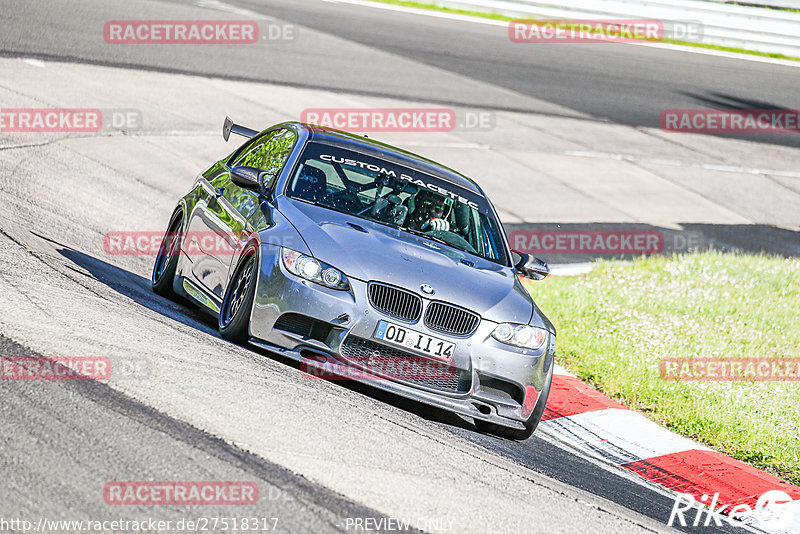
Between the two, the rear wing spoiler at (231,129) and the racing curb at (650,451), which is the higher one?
the rear wing spoiler at (231,129)

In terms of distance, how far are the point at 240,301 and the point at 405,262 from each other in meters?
1.08

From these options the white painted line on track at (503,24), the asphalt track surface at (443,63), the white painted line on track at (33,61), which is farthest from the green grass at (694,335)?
the white painted line on track at (503,24)

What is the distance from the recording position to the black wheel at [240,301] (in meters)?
6.48

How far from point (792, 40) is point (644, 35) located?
12.2 feet

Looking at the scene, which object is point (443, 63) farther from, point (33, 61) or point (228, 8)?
point (33, 61)

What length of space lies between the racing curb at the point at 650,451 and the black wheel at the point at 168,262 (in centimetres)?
301

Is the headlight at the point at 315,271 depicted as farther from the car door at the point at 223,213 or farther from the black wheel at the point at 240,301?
the car door at the point at 223,213

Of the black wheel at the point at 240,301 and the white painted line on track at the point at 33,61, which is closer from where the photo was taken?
the black wheel at the point at 240,301

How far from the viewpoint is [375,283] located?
6.28 m

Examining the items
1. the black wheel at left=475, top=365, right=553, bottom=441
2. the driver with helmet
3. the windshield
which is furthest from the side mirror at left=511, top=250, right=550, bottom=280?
the black wheel at left=475, top=365, right=553, bottom=441

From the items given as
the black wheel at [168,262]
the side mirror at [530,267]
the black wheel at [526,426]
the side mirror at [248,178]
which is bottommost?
the black wheel at [526,426]

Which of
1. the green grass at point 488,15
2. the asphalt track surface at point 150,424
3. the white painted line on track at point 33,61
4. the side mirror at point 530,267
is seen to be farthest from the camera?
the green grass at point 488,15

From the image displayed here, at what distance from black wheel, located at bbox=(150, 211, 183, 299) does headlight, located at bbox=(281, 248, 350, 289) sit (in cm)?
197

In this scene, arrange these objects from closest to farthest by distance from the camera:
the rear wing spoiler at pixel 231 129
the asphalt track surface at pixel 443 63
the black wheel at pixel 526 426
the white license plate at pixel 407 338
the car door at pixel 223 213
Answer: the white license plate at pixel 407 338 < the black wheel at pixel 526 426 < the car door at pixel 223 213 < the rear wing spoiler at pixel 231 129 < the asphalt track surface at pixel 443 63
